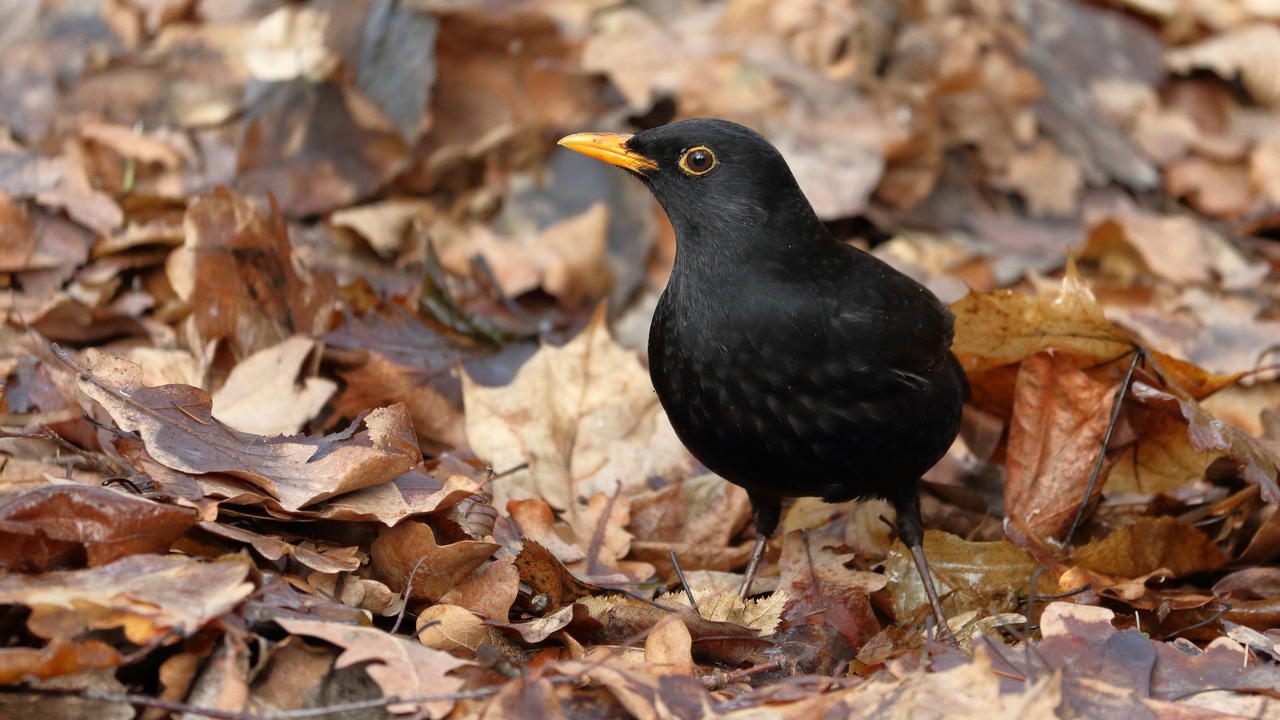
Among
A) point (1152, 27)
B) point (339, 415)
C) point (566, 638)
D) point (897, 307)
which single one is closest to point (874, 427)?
point (897, 307)

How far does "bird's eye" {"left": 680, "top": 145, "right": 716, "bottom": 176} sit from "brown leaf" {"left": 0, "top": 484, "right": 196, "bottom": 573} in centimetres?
190

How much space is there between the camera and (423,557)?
316cm

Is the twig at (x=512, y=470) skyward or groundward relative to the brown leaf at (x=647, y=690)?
groundward

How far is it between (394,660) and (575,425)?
1.98 metres

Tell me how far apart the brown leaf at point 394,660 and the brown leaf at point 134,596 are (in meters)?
0.17

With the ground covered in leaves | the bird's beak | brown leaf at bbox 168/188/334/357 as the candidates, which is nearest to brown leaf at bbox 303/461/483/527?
the ground covered in leaves

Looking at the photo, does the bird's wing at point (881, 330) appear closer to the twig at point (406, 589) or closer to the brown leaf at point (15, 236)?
the twig at point (406, 589)

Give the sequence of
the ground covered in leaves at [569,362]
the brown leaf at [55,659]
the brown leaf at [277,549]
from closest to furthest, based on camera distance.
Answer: the brown leaf at [55,659] → the ground covered in leaves at [569,362] → the brown leaf at [277,549]

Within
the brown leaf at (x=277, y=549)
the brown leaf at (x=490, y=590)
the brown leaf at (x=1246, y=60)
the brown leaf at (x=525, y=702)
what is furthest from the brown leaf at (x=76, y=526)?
the brown leaf at (x=1246, y=60)

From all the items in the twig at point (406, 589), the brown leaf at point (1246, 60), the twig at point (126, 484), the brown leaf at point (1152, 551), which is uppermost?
the brown leaf at point (1246, 60)

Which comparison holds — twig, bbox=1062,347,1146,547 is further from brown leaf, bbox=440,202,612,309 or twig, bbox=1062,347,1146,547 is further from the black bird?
brown leaf, bbox=440,202,612,309

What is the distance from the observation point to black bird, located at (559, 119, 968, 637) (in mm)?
3643

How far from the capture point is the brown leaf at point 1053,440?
4.28 metres

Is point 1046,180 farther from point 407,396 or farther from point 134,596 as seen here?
point 134,596
